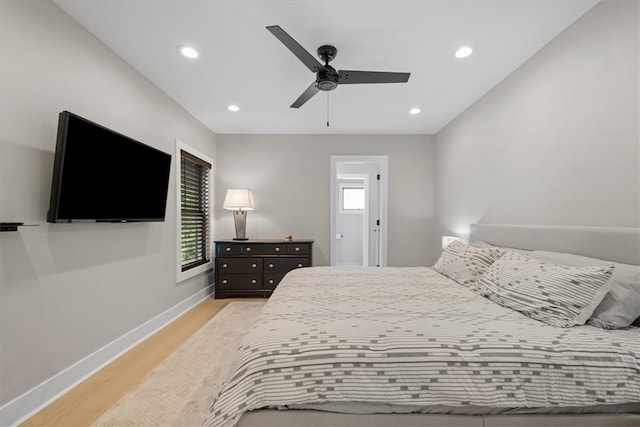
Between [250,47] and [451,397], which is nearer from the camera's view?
[451,397]

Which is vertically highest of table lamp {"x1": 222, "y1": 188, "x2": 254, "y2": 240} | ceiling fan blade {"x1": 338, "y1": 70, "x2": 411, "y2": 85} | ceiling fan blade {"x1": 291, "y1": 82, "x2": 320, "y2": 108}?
ceiling fan blade {"x1": 291, "y1": 82, "x2": 320, "y2": 108}

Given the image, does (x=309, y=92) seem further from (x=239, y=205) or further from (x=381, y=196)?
(x=381, y=196)

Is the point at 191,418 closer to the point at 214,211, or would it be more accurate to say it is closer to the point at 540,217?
the point at 540,217

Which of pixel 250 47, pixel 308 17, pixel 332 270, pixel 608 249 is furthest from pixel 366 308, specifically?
pixel 250 47

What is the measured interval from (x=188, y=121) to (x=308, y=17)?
7.93 feet

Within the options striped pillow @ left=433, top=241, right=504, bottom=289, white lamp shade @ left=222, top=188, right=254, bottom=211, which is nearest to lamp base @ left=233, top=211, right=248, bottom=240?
white lamp shade @ left=222, top=188, right=254, bottom=211

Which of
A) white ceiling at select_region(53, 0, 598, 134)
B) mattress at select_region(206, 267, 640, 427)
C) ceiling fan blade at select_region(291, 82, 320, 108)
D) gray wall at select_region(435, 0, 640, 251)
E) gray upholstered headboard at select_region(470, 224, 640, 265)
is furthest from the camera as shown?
ceiling fan blade at select_region(291, 82, 320, 108)

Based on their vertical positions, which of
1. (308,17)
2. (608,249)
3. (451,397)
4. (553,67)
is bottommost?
(451,397)

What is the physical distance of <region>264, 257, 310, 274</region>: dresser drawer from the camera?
4148mm

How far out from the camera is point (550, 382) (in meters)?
1.13

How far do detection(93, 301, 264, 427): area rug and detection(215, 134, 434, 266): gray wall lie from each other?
207cm

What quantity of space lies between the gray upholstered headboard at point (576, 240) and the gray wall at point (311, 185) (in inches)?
76.0

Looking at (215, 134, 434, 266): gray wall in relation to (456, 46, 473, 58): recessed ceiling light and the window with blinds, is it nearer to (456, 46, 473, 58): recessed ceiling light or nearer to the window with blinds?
the window with blinds

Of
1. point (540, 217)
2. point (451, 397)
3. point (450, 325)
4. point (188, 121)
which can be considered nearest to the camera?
point (451, 397)
